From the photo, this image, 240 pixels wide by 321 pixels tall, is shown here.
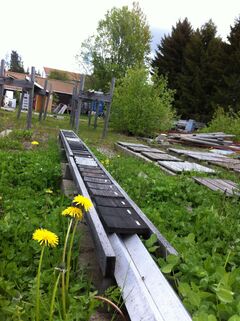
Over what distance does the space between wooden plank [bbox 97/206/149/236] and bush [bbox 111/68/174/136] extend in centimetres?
1384

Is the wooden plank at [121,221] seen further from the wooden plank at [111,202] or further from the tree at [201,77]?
the tree at [201,77]

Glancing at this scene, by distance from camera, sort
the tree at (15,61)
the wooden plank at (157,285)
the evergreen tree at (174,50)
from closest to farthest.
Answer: the wooden plank at (157,285) < the evergreen tree at (174,50) < the tree at (15,61)

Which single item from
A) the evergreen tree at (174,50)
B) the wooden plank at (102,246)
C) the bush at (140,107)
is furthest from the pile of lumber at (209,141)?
the evergreen tree at (174,50)

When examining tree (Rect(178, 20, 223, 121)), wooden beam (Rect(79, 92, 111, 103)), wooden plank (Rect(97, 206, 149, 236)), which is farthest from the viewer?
tree (Rect(178, 20, 223, 121))

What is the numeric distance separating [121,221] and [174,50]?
38.4 metres

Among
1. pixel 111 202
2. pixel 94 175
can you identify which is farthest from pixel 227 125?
pixel 111 202

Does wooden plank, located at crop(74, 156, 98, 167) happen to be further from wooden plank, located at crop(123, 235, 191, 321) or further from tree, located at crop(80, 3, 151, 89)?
tree, located at crop(80, 3, 151, 89)

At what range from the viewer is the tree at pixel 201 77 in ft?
108

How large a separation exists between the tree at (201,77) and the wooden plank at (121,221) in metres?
30.6

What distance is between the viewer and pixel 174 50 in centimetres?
3859

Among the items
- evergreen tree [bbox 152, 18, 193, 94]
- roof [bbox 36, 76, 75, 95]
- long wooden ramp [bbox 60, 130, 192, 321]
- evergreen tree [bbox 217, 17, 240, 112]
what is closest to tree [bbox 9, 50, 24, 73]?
roof [bbox 36, 76, 75, 95]

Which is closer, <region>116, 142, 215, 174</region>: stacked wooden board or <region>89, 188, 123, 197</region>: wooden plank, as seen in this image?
<region>89, 188, 123, 197</region>: wooden plank

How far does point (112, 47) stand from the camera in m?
40.2

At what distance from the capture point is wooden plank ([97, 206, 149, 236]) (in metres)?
2.45
